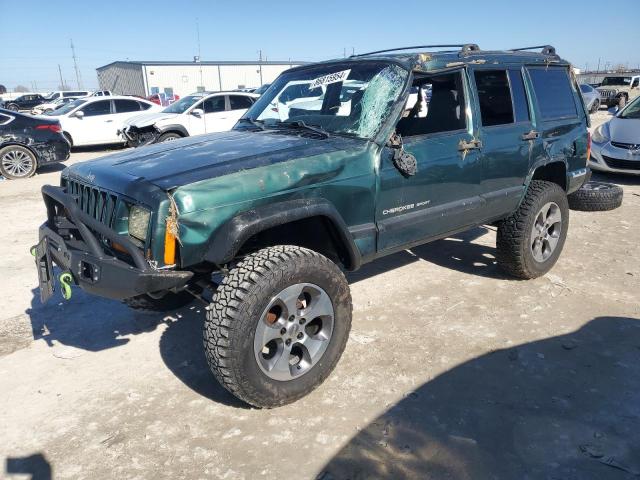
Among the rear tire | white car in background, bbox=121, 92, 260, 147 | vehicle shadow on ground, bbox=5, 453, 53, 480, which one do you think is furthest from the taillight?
vehicle shadow on ground, bbox=5, 453, 53, 480

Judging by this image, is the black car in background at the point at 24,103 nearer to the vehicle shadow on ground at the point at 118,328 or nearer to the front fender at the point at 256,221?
the vehicle shadow on ground at the point at 118,328

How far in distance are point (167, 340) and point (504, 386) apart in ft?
7.74

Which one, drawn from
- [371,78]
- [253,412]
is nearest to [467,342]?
[253,412]

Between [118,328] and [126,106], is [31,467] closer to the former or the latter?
[118,328]

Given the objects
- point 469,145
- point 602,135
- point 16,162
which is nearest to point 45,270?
point 469,145

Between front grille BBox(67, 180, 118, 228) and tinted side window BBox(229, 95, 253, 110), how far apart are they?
10283 mm

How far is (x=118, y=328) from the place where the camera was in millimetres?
3879

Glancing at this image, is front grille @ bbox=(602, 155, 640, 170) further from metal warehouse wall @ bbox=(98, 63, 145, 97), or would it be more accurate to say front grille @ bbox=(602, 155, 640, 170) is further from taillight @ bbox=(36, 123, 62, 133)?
metal warehouse wall @ bbox=(98, 63, 145, 97)

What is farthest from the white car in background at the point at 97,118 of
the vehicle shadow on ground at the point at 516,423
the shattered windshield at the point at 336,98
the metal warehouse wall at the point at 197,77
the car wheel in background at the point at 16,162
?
the metal warehouse wall at the point at 197,77

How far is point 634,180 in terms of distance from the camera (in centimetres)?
903

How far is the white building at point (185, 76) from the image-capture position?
138 feet

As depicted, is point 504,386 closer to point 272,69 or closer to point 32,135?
point 32,135

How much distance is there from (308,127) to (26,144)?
9.01 meters

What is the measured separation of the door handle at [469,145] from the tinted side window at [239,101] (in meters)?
10.1
